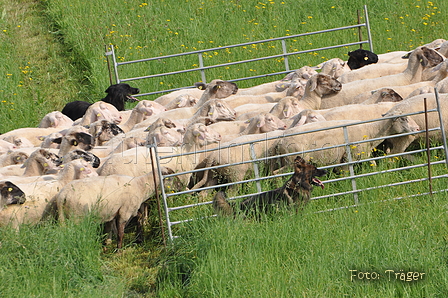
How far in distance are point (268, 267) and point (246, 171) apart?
2694 millimetres

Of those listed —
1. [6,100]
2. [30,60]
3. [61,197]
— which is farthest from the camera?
[30,60]

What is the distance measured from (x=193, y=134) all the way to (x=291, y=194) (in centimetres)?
259

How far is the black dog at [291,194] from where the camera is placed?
7027 millimetres

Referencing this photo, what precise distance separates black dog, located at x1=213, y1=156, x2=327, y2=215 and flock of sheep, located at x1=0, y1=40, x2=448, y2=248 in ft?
3.37

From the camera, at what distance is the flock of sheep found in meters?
7.64

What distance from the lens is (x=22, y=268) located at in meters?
6.32

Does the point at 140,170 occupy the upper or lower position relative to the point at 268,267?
upper

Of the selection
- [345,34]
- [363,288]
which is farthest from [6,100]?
[363,288]

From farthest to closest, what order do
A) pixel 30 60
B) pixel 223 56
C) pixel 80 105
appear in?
pixel 30 60 < pixel 223 56 < pixel 80 105

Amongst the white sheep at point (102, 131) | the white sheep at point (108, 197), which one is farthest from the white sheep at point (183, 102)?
the white sheep at point (108, 197)

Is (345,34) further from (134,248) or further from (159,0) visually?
(134,248)

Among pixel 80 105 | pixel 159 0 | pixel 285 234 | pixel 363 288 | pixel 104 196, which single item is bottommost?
pixel 363 288

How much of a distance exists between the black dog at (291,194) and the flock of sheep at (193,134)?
103cm

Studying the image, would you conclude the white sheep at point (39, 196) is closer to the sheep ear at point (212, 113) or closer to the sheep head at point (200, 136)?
the sheep head at point (200, 136)
